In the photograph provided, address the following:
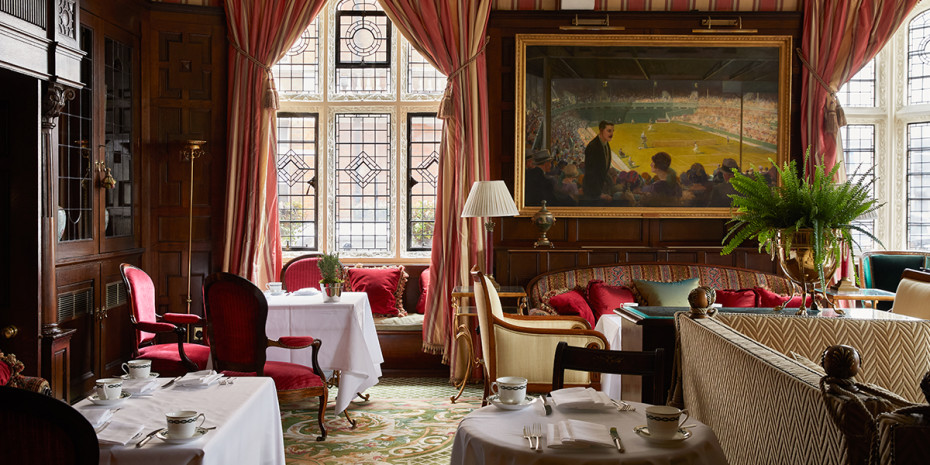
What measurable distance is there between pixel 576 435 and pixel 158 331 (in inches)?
147

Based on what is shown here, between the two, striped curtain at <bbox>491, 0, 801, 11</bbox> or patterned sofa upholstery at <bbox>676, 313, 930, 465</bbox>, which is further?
striped curtain at <bbox>491, 0, 801, 11</bbox>

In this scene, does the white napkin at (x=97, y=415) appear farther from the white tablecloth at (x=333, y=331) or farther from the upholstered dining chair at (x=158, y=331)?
the white tablecloth at (x=333, y=331)

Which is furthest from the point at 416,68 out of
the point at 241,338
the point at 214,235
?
the point at 241,338

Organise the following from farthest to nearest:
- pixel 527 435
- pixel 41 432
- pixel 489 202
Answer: pixel 489 202
pixel 527 435
pixel 41 432

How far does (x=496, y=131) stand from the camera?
6.62 meters

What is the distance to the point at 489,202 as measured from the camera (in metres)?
5.74

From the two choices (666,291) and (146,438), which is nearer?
(146,438)

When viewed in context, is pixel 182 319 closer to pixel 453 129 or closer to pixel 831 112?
pixel 453 129

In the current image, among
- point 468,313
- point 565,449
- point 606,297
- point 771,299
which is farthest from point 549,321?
point 565,449

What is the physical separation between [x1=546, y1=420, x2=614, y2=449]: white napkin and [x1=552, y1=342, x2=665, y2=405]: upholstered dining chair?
552mm

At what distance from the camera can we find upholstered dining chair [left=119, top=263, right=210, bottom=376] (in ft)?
15.8

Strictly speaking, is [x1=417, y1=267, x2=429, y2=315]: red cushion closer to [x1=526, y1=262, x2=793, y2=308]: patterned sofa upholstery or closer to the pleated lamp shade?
→ [x1=526, y1=262, x2=793, y2=308]: patterned sofa upholstery

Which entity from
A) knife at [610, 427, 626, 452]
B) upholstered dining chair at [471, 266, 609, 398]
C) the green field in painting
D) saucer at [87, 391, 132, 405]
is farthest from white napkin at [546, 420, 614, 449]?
the green field in painting

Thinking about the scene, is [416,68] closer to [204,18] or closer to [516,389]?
[204,18]
